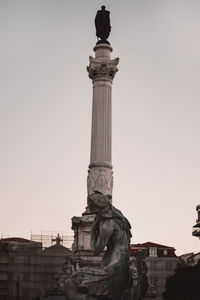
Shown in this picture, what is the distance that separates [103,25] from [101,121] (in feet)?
27.7

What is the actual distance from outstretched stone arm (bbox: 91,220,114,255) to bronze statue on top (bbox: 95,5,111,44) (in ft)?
109

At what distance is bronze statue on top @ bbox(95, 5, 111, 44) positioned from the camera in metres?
41.2

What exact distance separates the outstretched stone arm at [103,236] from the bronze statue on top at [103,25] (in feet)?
109

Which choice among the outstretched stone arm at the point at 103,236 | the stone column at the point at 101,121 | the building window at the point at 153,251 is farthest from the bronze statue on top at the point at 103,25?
the outstretched stone arm at the point at 103,236

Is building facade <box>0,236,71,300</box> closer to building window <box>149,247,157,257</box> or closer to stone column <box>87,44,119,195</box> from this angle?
stone column <box>87,44,119,195</box>

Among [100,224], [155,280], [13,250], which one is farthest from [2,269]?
[100,224]

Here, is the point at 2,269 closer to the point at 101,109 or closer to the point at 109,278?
the point at 101,109

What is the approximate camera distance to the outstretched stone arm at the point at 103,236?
8.51m

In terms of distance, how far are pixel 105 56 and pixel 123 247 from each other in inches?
1266

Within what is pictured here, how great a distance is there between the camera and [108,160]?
37.3 meters

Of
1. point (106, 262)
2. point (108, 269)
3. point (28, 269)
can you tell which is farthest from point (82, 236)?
point (108, 269)

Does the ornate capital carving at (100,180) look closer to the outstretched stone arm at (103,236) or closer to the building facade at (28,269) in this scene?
the building facade at (28,269)

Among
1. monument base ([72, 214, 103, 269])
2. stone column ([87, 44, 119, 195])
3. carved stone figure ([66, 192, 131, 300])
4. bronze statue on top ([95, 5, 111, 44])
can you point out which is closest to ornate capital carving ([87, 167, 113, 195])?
stone column ([87, 44, 119, 195])

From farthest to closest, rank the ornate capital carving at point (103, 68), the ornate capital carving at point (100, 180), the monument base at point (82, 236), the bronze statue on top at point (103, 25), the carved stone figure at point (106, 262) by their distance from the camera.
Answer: the bronze statue on top at point (103, 25)
the ornate capital carving at point (103, 68)
the ornate capital carving at point (100, 180)
the monument base at point (82, 236)
the carved stone figure at point (106, 262)
